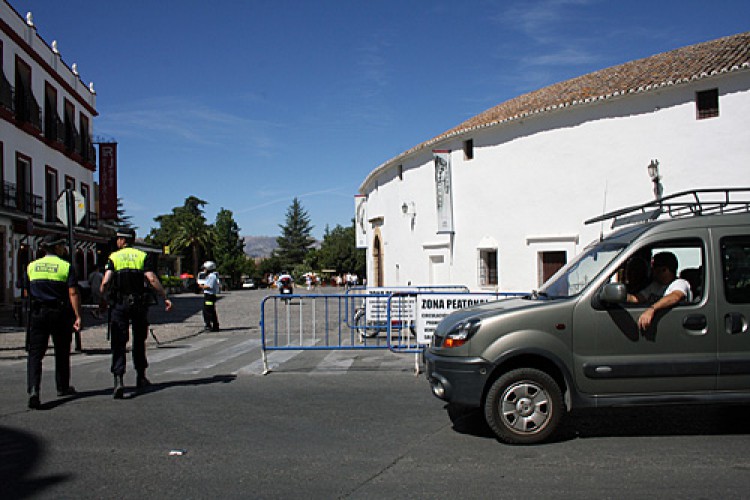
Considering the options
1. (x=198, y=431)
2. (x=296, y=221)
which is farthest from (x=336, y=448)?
(x=296, y=221)

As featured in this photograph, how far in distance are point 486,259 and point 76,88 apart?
88.6ft

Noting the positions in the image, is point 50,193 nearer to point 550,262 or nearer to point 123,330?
point 550,262

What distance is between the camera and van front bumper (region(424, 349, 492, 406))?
236 inches

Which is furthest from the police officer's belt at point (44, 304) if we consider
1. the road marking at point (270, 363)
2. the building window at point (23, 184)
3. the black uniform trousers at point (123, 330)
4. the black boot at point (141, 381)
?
the building window at point (23, 184)

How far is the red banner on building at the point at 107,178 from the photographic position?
39.3m

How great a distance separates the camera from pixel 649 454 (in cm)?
568

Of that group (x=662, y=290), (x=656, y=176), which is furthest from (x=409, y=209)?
(x=662, y=290)

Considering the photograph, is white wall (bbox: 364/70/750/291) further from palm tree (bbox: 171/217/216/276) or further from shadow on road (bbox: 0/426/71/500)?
palm tree (bbox: 171/217/216/276)

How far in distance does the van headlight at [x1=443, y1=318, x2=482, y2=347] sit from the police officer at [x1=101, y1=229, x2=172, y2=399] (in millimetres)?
3800

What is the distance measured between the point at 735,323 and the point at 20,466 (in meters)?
6.32

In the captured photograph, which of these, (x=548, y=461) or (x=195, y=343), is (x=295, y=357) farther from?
(x=548, y=461)

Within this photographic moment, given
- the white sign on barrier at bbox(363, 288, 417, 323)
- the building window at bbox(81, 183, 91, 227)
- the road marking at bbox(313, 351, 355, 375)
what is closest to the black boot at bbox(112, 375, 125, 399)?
the road marking at bbox(313, 351, 355, 375)

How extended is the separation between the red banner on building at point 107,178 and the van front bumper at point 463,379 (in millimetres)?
37149

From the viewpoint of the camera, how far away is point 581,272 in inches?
264
